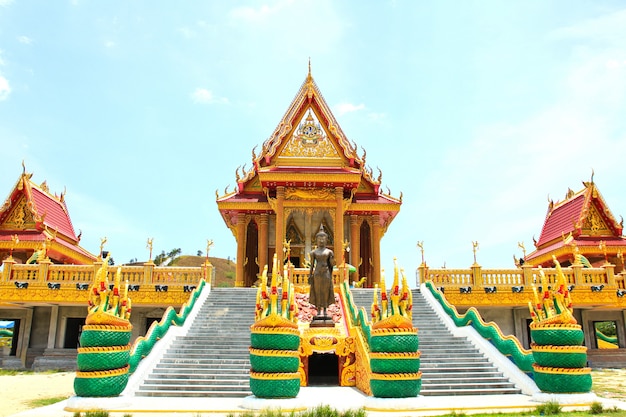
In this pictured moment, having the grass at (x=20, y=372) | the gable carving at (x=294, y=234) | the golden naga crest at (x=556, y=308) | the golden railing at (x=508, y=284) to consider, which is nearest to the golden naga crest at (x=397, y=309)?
the golden naga crest at (x=556, y=308)

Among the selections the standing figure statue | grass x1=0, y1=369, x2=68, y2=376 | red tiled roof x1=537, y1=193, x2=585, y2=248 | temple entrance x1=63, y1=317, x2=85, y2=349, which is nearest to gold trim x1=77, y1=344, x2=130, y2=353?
the standing figure statue

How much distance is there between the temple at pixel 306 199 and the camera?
65.3 ft

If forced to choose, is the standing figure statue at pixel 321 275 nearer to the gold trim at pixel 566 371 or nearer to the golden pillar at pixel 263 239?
the gold trim at pixel 566 371

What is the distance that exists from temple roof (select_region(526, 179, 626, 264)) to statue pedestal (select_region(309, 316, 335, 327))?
14.7 meters

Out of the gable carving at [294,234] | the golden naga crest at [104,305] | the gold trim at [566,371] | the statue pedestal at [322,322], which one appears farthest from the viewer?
the gable carving at [294,234]

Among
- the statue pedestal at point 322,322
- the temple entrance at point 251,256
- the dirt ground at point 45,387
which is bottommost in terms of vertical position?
the dirt ground at point 45,387

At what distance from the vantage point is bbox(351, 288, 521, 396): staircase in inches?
355

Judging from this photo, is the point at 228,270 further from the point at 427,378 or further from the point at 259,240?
the point at 427,378

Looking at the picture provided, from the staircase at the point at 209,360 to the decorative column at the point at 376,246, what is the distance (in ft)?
31.8

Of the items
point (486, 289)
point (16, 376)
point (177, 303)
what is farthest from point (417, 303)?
point (16, 376)

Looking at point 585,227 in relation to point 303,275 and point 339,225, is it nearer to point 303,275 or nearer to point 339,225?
point 339,225

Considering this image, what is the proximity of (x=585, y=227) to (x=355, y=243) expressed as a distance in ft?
36.9

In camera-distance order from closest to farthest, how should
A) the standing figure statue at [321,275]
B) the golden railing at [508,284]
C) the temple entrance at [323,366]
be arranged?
the standing figure statue at [321,275], the temple entrance at [323,366], the golden railing at [508,284]

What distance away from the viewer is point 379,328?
775 centimetres
